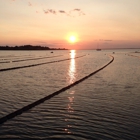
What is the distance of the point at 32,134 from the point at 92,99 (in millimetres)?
5627

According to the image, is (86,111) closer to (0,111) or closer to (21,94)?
(0,111)

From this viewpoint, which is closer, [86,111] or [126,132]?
[126,132]

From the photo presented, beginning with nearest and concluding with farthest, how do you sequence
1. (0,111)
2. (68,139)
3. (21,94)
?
(68,139) → (0,111) → (21,94)

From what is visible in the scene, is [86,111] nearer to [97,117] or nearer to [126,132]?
[97,117]

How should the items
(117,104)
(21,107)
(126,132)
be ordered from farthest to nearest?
1. (117,104)
2. (21,107)
3. (126,132)

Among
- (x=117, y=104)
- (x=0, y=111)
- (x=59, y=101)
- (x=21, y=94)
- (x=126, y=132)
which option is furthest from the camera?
(x=21, y=94)

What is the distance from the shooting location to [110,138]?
6602 mm

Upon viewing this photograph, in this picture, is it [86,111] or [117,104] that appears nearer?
[86,111]

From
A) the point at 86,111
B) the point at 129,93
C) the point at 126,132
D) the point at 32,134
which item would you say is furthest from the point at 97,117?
the point at 129,93

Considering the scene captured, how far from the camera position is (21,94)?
13289mm

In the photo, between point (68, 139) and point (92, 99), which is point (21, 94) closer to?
point (92, 99)

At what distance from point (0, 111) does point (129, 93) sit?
8132mm

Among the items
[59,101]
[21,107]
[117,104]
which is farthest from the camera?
[59,101]

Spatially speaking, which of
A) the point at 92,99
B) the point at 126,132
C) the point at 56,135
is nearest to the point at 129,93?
the point at 92,99
